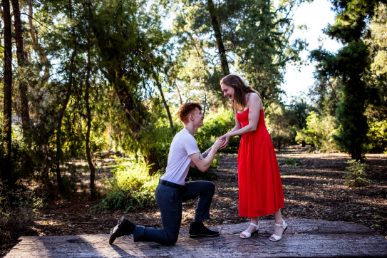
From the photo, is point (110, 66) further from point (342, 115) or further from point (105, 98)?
point (342, 115)

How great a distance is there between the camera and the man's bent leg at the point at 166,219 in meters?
2.98

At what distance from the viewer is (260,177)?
326cm

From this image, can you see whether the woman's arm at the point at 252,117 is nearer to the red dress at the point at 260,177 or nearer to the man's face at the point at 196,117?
the red dress at the point at 260,177

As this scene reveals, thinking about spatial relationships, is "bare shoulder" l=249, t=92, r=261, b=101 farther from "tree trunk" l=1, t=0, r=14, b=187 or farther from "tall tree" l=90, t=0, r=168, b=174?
"tree trunk" l=1, t=0, r=14, b=187

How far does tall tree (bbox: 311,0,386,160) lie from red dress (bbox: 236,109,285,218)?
6.69 metres

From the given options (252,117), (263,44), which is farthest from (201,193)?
(263,44)

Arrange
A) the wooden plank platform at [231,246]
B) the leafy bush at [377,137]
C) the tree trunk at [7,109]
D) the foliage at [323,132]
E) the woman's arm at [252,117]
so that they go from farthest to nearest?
1. the foliage at [323,132]
2. the leafy bush at [377,137]
3. the tree trunk at [7,109]
4. the woman's arm at [252,117]
5. the wooden plank platform at [231,246]

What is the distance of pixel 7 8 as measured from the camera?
245 inches

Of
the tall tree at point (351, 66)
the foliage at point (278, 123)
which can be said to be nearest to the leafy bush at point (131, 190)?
the tall tree at point (351, 66)

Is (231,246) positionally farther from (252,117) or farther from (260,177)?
(252,117)

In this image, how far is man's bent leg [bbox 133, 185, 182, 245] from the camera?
2.98 m

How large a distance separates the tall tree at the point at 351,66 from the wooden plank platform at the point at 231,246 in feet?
20.4

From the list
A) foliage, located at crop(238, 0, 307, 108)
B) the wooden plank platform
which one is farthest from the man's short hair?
foliage, located at crop(238, 0, 307, 108)

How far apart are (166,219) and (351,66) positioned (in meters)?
8.19
